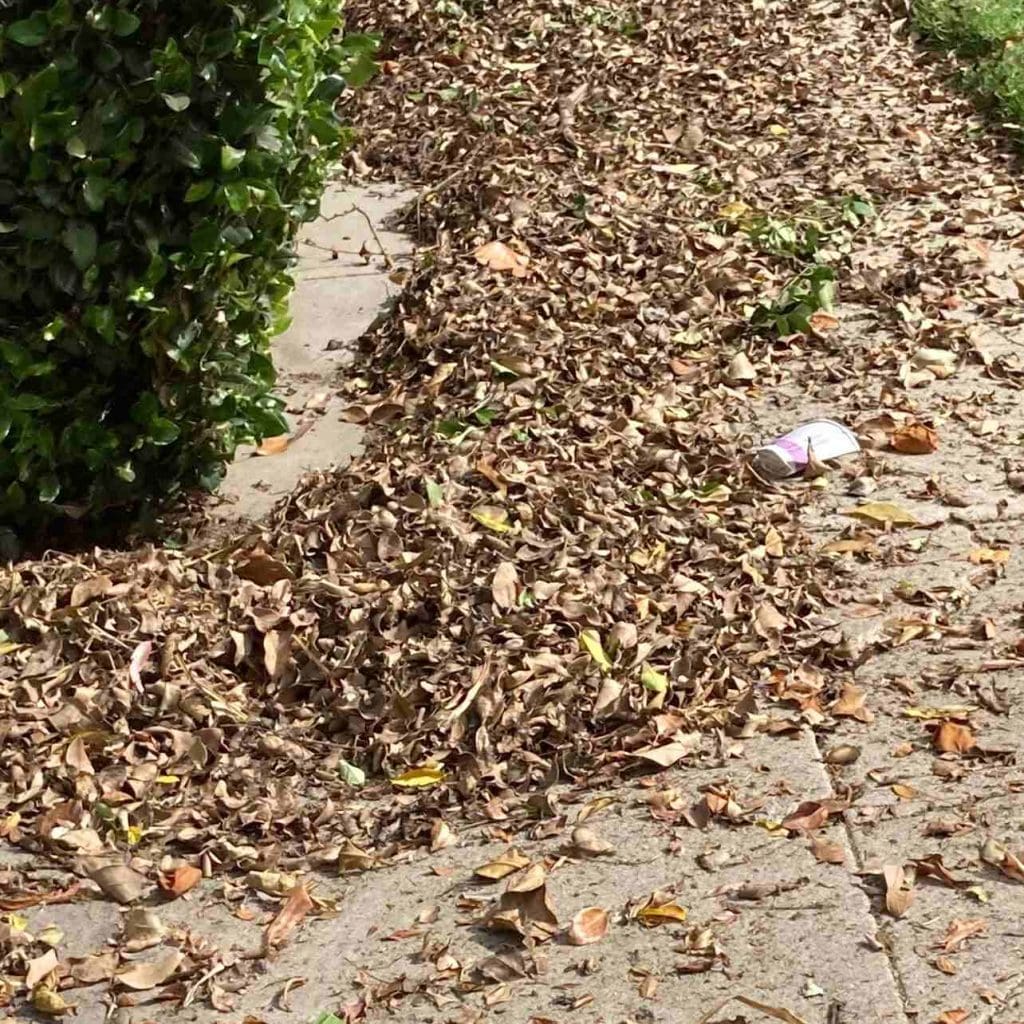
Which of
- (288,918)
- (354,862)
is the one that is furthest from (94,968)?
(354,862)

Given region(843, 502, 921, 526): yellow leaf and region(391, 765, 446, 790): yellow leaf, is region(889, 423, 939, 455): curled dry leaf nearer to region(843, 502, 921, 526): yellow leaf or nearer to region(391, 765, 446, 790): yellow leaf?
region(843, 502, 921, 526): yellow leaf

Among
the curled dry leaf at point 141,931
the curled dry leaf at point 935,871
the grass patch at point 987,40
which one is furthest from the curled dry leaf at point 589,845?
the grass patch at point 987,40

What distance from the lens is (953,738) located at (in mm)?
3893

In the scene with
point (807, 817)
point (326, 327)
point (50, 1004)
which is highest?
point (807, 817)

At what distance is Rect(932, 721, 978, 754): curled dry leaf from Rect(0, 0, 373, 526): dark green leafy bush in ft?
6.70

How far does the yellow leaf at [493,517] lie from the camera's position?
463cm

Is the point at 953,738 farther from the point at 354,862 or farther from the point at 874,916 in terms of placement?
the point at 354,862

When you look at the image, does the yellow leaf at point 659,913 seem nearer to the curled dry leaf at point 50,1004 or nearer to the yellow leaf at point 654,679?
the yellow leaf at point 654,679

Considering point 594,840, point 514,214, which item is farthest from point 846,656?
point 514,214

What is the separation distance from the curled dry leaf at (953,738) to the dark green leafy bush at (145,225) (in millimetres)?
2043

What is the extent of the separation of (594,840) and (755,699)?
63cm

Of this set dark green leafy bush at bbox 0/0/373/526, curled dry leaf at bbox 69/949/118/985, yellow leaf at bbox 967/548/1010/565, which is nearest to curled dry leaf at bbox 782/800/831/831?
yellow leaf at bbox 967/548/1010/565

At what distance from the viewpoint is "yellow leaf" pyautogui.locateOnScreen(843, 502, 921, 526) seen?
4816mm

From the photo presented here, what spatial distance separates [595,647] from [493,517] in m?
0.64
